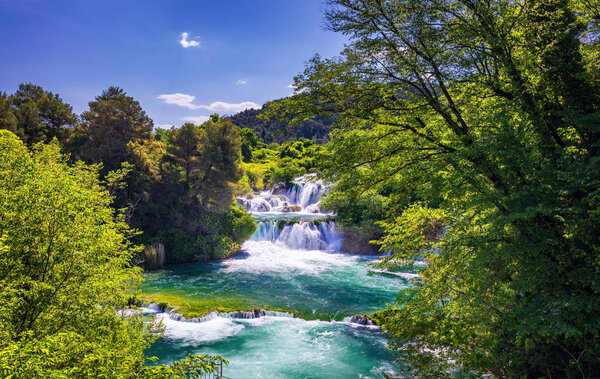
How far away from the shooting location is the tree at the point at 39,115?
23438 millimetres

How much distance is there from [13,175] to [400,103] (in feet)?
27.1

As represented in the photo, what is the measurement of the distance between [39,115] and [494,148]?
3008 cm

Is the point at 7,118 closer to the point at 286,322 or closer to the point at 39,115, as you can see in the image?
the point at 39,115

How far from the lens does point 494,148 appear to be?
5355 mm

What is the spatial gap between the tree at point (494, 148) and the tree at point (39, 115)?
25302mm

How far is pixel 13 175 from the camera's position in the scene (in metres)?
6.82

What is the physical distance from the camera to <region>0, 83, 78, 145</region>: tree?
23438 millimetres

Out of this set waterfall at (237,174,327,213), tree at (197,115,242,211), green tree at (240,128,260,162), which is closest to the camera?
tree at (197,115,242,211)

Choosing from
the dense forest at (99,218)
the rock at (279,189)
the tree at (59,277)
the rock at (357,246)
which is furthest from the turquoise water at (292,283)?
the rock at (279,189)

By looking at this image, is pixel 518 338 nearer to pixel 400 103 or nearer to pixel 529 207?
pixel 529 207

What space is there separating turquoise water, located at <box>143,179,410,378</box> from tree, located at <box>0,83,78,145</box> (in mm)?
13917

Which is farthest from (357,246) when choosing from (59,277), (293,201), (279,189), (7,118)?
(7,118)

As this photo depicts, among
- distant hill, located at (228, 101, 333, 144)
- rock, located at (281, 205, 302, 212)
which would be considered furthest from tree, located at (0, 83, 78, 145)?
distant hill, located at (228, 101, 333, 144)

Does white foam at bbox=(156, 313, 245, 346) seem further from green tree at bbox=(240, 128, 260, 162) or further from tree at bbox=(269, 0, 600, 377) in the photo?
green tree at bbox=(240, 128, 260, 162)
